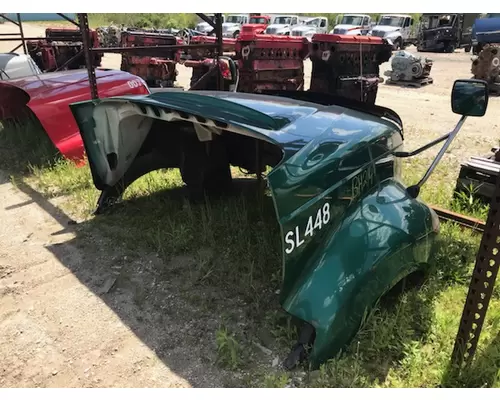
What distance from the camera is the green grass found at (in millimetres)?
2490

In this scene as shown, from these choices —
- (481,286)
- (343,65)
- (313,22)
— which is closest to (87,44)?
(343,65)

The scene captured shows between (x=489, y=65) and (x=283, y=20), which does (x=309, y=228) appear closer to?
(x=489, y=65)

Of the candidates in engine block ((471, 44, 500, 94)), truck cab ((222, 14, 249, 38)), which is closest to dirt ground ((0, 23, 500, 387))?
engine block ((471, 44, 500, 94))

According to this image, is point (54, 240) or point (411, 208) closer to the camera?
point (411, 208)

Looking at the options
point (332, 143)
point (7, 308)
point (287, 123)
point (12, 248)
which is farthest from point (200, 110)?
point (12, 248)

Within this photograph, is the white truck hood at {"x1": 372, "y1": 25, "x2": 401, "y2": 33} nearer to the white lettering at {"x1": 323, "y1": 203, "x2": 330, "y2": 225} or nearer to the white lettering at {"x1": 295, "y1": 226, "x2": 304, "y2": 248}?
the white lettering at {"x1": 323, "y1": 203, "x2": 330, "y2": 225}

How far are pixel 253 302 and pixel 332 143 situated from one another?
48.3 inches

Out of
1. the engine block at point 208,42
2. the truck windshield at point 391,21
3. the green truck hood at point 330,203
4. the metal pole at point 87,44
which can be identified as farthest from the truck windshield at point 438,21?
the green truck hood at point 330,203

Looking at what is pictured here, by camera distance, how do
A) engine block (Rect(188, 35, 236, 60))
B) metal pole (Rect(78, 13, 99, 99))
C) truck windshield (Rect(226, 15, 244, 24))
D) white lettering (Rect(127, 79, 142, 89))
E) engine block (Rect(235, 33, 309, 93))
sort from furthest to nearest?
truck windshield (Rect(226, 15, 244, 24)) → engine block (Rect(188, 35, 236, 60)) → engine block (Rect(235, 33, 309, 93)) → white lettering (Rect(127, 79, 142, 89)) → metal pole (Rect(78, 13, 99, 99))

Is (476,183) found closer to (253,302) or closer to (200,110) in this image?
(253,302)

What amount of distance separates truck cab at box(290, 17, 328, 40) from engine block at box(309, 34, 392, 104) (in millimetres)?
17321

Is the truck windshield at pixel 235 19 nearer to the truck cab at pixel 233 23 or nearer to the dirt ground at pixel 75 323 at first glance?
the truck cab at pixel 233 23

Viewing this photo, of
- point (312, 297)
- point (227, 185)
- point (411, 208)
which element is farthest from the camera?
point (227, 185)

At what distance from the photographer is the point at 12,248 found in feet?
13.0
